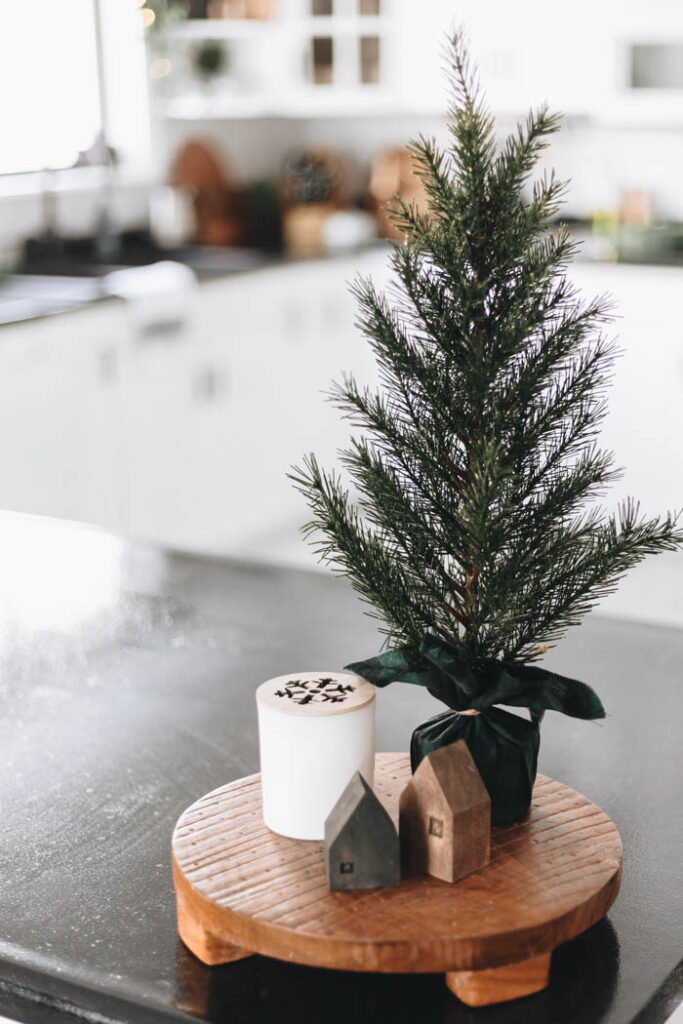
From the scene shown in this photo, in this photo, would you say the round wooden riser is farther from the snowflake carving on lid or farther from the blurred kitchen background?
the blurred kitchen background

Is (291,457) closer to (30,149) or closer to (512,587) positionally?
(30,149)

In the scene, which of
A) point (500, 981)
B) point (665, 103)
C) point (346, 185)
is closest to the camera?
point (500, 981)

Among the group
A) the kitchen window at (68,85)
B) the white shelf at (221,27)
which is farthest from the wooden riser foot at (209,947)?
the white shelf at (221,27)

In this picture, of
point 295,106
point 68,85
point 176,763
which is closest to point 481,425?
A: point 176,763

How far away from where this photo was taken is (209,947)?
31.0 inches

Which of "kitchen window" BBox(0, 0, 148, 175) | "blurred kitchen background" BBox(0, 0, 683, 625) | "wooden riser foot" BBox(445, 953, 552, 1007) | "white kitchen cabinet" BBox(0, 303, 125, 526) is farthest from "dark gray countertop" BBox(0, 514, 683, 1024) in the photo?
"kitchen window" BBox(0, 0, 148, 175)

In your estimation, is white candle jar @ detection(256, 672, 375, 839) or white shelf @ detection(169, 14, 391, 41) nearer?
white candle jar @ detection(256, 672, 375, 839)

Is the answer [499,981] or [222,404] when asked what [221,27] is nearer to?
[222,404]

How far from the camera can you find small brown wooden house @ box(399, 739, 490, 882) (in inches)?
30.5

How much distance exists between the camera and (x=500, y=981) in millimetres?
750

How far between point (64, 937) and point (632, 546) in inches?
17.4

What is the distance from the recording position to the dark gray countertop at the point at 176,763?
0.77m

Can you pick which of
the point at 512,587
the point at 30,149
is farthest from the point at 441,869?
the point at 30,149

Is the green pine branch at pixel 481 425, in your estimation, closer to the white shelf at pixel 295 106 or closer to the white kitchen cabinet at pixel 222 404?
the white kitchen cabinet at pixel 222 404
